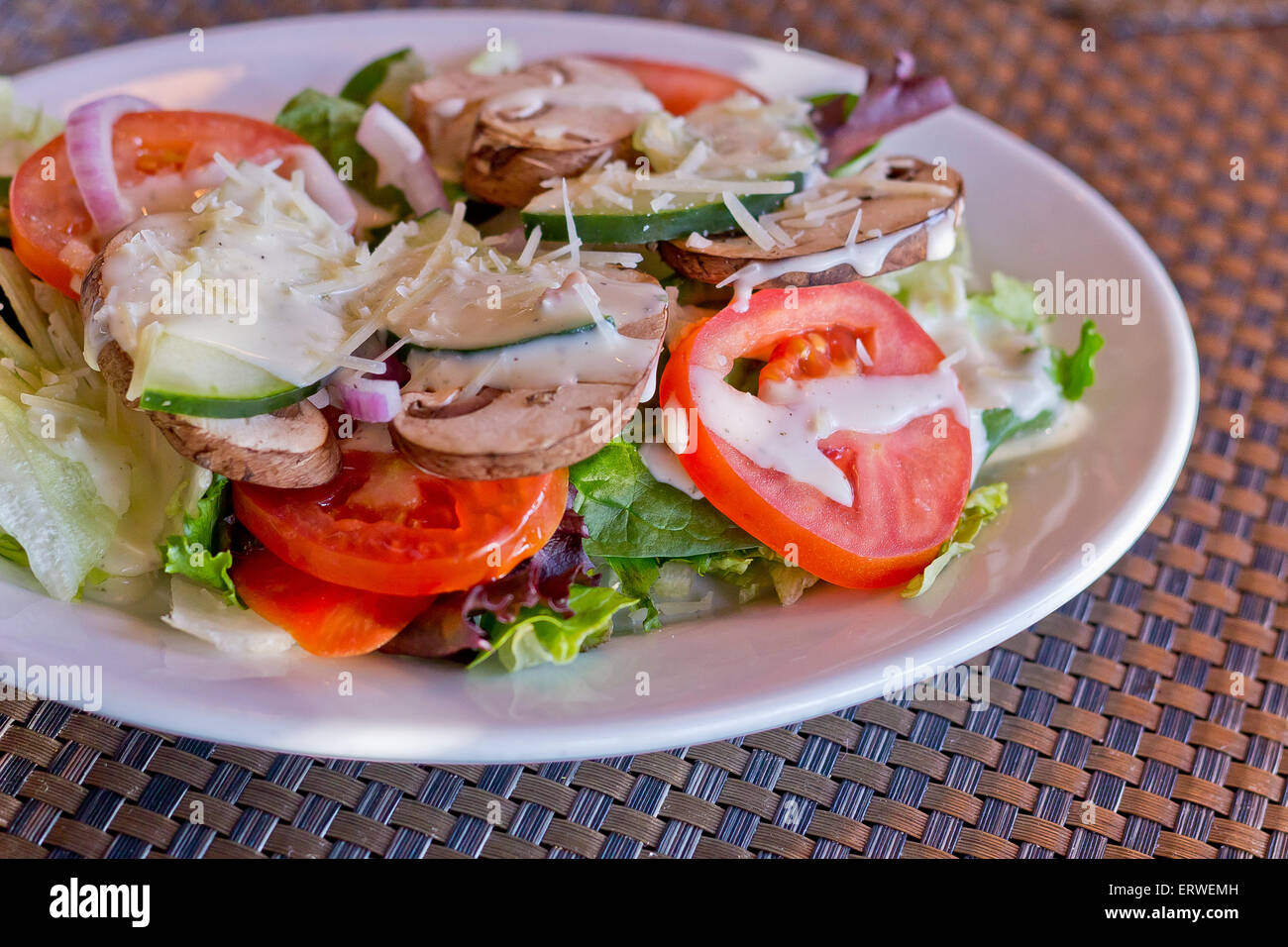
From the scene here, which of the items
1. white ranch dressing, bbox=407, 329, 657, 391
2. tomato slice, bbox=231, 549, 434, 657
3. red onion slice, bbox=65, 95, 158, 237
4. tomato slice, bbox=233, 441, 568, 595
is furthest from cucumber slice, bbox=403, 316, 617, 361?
red onion slice, bbox=65, 95, 158, 237

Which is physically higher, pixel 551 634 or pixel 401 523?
pixel 401 523

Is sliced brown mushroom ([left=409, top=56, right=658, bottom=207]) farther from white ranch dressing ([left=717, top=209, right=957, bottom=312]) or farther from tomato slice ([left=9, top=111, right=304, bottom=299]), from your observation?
white ranch dressing ([left=717, top=209, right=957, bottom=312])

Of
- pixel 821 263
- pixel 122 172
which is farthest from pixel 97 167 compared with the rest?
pixel 821 263

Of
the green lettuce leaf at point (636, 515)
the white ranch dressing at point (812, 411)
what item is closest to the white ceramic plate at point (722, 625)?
the green lettuce leaf at point (636, 515)

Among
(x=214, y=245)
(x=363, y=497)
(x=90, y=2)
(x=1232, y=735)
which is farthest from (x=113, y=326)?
(x=90, y=2)

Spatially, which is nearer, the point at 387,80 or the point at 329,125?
Result: the point at 329,125

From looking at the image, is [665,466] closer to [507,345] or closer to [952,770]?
[507,345]

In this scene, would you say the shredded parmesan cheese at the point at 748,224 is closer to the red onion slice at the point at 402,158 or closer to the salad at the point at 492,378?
the salad at the point at 492,378
